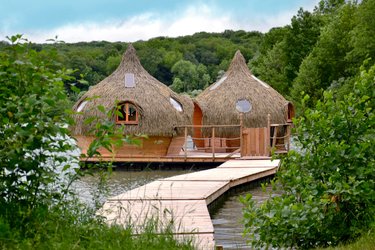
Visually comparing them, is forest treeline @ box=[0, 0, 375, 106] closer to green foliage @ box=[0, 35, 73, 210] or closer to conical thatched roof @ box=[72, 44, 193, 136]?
conical thatched roof @ box=[72, 44, 193, 136]

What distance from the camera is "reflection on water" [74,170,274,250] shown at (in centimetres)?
1029

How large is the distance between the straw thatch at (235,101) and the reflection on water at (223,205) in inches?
165

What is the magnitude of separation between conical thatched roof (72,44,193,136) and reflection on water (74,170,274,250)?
165cm

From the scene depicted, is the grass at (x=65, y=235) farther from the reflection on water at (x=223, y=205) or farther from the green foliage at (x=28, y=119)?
the reflection on water at (x=223, y=205)

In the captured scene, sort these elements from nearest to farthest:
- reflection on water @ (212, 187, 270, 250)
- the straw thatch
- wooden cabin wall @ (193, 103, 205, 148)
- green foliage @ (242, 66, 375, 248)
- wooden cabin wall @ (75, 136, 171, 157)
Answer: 1. green foliage @ (242, 66, 375, 248)
2. reflection on water @ (212, 187, 270, 250)
3. wooden cabin wall @ (75, 136, 171, 157)
4. the straw thatch
5. wooden cabin wall @ (193, 103, 205, 148)

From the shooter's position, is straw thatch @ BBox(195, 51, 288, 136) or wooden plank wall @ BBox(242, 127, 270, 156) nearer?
wooden plank wall @ BBox(242, 127, 270, 156)

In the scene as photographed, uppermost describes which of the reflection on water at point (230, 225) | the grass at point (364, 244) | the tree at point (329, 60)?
the tree at point (329, 60)

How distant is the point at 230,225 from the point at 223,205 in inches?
87.1

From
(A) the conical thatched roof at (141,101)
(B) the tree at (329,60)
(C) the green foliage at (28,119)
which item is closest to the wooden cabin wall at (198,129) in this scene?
(A) the conical thatched roof at (141,101)

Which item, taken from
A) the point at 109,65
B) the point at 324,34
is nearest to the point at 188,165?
the point at 324,34

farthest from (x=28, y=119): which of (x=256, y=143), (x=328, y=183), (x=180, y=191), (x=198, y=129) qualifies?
(x=198, y=129)

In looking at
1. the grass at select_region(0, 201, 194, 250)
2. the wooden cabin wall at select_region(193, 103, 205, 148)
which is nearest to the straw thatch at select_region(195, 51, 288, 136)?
the wooden cabin wall at select_region(193, 103, 205, 148)

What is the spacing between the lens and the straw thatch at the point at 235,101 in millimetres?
25125

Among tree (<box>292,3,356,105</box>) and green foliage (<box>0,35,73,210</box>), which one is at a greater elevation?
tree (<box>292,3,356,105</box>)
